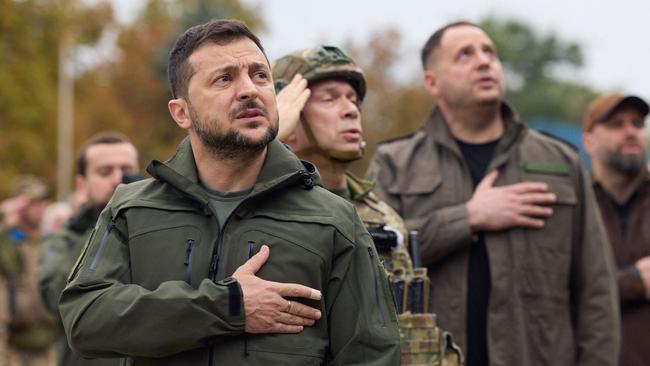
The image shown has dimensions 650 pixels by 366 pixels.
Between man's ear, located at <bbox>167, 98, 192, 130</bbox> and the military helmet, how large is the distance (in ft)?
4.52

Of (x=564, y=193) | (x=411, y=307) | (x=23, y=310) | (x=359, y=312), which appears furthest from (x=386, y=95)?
(x=359, y=312)

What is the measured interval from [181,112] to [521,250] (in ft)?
9.53

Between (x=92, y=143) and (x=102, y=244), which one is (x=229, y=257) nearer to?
(x=102, y=244)

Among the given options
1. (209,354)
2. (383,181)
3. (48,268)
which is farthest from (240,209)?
(48,268)

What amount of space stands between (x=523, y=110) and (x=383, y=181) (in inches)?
2138

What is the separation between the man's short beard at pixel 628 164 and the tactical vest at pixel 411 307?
3.11m

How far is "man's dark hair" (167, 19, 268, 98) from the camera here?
4.00m

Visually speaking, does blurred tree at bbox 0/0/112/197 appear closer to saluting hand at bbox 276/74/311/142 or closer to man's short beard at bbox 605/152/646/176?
man's short beard at bbox 605/152/646/176

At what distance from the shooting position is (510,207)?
6441 millimetres

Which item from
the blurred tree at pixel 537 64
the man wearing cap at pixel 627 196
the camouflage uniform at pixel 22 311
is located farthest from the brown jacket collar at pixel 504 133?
the blurred tree at pixel 537 64

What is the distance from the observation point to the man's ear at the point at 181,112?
13.4ft

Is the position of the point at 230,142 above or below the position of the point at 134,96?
below

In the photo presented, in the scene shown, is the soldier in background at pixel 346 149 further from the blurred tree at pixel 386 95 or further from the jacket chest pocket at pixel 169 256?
the blurred tree at pixel 386 95

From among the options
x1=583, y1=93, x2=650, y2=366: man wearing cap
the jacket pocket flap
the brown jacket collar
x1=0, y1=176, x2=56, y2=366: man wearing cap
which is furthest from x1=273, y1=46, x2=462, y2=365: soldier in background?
x1=0, y1=176, x2=56, y2=366: man wearing cap
